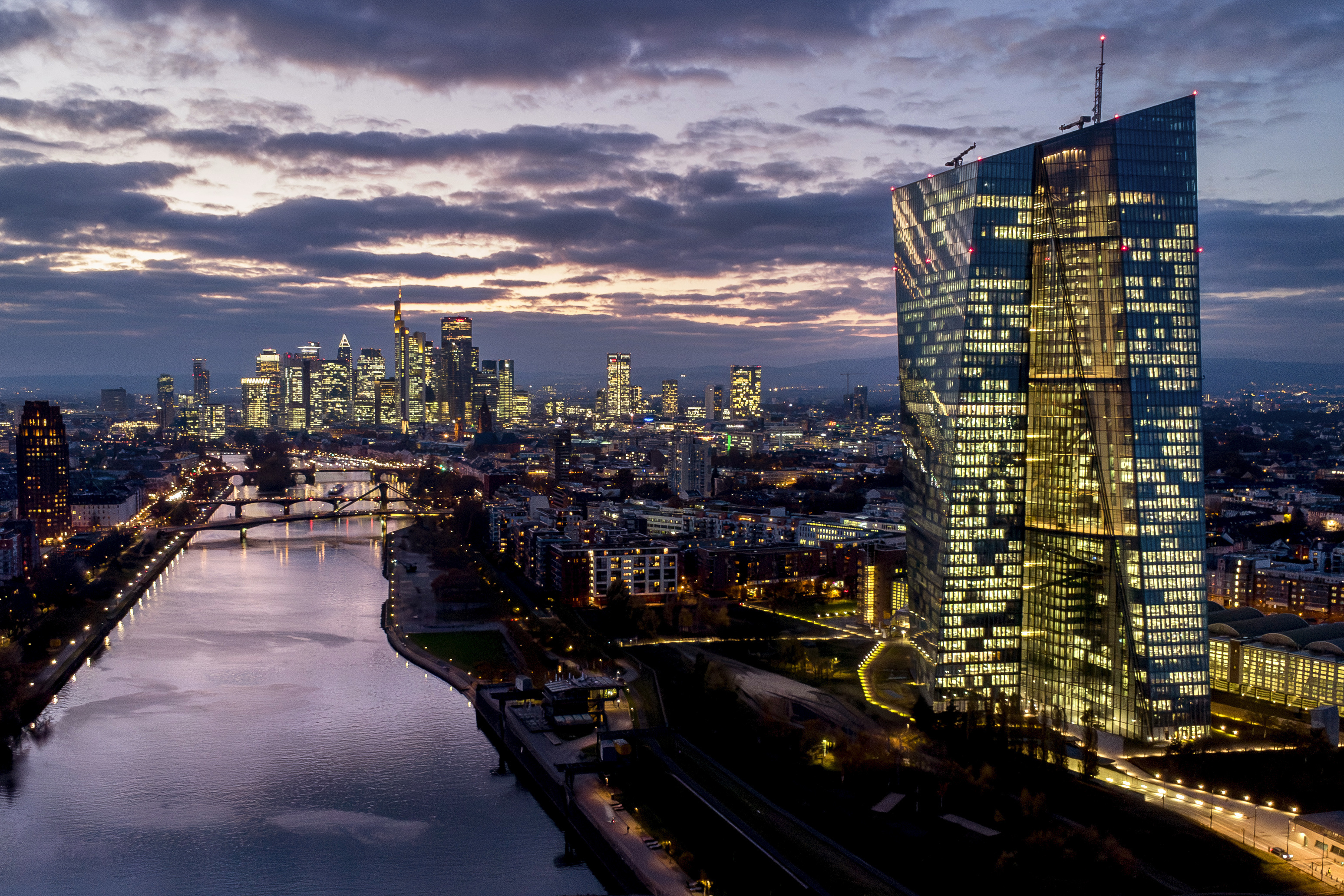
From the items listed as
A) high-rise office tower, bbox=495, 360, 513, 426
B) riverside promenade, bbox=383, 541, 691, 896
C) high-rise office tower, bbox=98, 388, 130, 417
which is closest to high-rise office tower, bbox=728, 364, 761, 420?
high-rise office tower, bbox=495, 360, 513, 426

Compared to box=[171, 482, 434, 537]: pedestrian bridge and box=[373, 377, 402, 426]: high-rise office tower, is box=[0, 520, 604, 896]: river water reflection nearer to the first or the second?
box=[171, 482, 434, 537]: pedestrian bridge

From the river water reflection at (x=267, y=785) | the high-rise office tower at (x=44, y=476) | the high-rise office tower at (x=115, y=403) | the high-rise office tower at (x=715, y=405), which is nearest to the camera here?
the river water reflection at (x=267, y=785)

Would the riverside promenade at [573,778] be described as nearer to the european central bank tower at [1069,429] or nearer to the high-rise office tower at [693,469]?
the european central bank tower at [1069,429]

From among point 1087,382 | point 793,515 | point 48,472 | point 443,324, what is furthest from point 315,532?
point 443,324

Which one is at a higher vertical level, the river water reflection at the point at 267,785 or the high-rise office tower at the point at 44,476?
the high-rise office tower at the point at 44,476

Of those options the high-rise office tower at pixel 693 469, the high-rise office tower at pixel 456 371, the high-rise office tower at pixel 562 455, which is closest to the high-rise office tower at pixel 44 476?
the high-rise office tower at pixel 562 455

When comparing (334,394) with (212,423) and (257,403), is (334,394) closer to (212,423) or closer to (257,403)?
(257,403)

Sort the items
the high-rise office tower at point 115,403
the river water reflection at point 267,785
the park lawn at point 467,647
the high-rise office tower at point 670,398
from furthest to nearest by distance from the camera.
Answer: the high-rise office tower at point 115,403, the high-rise office tower at point 670,398, the park lawn at point 467,647, the river water reflection at point 267,785
